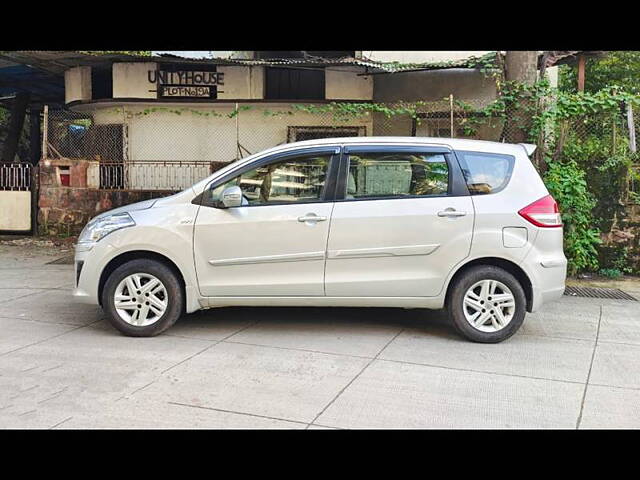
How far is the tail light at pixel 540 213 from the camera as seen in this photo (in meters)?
5.38

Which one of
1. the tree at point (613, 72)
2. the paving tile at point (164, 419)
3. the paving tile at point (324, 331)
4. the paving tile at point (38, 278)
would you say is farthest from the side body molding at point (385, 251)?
the tree at point (613, 72)

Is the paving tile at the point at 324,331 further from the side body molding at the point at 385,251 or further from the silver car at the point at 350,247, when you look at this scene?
the side body molding at the point at 385,251

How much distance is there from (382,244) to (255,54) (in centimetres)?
859

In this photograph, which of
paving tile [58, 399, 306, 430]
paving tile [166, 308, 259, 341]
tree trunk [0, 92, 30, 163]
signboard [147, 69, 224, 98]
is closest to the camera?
paving tile [58, 399, 306, 430]

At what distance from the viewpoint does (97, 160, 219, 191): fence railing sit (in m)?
12.2

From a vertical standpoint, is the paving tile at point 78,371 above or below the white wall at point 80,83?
below

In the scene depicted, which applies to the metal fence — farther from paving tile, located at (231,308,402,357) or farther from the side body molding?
the side body molding

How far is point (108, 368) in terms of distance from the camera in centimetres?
468

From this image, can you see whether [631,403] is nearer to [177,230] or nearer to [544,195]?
[544,195]

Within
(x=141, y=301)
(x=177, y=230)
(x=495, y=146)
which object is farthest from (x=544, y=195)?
(x=141, y=301)

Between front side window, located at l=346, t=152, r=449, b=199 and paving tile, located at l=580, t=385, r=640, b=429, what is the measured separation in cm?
213

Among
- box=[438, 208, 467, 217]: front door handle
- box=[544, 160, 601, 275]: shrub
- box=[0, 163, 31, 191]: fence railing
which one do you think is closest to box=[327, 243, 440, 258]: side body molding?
box=[438, 208, 467, 217]: front door handle

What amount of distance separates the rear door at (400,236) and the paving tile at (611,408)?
1636mm

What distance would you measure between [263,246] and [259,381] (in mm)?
1444
